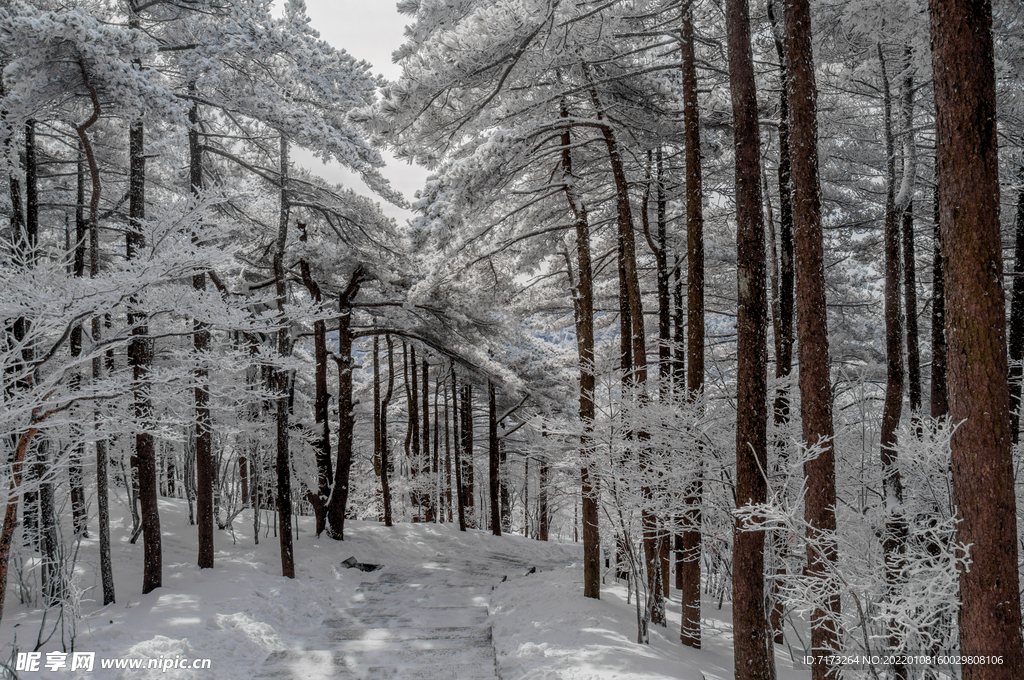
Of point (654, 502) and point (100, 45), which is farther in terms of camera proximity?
point (654, 502)

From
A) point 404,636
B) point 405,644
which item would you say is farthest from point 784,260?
point 404,636

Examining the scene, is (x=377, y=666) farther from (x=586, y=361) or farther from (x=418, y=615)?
(x=586, y=361)

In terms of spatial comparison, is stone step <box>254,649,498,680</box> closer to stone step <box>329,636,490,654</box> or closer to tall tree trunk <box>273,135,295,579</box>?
stone step <box>329,636,490,654</box>

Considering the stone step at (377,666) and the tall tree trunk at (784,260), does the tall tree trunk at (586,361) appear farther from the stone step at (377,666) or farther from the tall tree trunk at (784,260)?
the tall tree trunk at (784,260)

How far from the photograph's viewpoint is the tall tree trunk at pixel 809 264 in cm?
489

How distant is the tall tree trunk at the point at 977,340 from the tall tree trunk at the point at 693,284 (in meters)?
3.59

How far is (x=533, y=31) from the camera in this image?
19.0 ft

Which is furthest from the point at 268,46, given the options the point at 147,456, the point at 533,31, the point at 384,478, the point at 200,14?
the point at 384,478

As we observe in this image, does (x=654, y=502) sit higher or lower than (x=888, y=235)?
lower

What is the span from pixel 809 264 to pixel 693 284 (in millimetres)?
2529

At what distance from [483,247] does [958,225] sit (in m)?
7.90

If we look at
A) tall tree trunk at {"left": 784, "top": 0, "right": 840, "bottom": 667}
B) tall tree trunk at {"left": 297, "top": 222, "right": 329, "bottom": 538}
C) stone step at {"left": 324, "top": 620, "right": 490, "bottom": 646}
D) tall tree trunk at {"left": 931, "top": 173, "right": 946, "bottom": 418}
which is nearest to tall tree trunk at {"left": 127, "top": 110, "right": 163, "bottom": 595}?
stone step at {"left": 324, "top": 620, "right": 490, "bottom": 646}

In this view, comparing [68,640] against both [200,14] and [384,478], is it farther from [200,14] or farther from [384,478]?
[384,478]

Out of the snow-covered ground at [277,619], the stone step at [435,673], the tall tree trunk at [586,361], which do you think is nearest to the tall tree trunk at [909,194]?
the tall tree trunk at [586,361]
